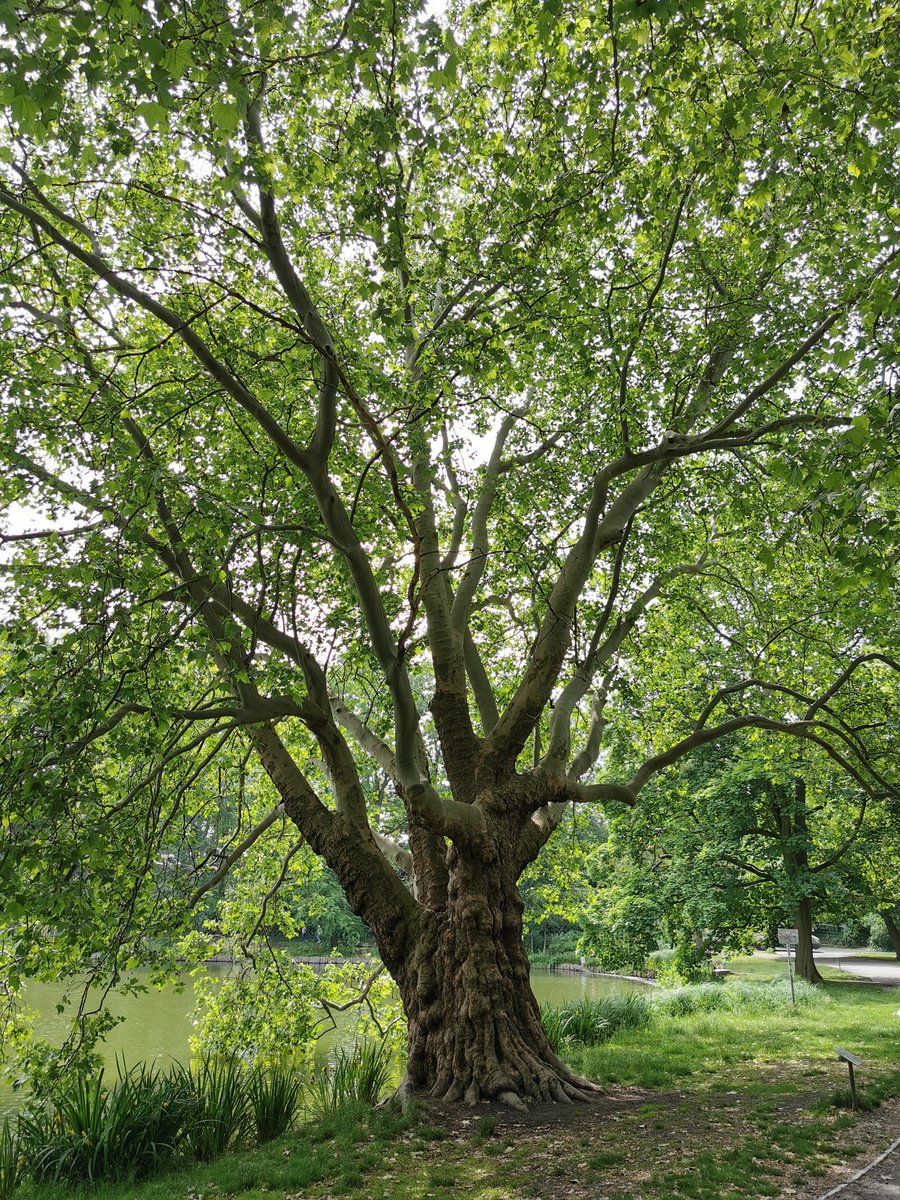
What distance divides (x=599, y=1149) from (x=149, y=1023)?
16.9m

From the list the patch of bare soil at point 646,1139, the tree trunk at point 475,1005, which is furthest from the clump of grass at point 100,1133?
the patch of bare soil at point 646,1139

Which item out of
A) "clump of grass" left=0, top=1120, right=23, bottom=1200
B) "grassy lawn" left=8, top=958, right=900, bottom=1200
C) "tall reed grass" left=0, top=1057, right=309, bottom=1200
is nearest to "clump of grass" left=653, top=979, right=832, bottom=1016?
"grassy lawn" left=8, top=958, right=900, bottom=1200

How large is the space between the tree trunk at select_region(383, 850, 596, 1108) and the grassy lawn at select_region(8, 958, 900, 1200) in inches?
13.8

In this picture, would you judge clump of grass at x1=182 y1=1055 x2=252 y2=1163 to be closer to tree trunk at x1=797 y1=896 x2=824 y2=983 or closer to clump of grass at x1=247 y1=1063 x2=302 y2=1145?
clump of grass at x1=247 y1=1063 x2=302 y2=1145

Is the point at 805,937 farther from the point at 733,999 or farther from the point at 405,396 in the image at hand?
the point at 405,396

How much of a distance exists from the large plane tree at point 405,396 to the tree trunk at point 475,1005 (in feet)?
0.11

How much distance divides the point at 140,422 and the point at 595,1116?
789cm

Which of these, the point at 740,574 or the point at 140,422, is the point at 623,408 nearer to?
the point at 140,422

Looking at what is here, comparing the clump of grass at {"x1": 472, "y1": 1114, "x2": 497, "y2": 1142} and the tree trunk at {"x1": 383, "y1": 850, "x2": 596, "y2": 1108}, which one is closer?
the clump of grass at {"x1": 472, "y1": 1114, "x2": 497, "y2": 1142}

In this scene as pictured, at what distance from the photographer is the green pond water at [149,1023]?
46.7ft

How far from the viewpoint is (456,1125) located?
19.9 feet

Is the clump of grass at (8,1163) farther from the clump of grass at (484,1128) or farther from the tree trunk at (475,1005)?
the clump of grass at (484,1128)

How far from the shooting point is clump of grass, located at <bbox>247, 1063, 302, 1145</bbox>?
6.95m

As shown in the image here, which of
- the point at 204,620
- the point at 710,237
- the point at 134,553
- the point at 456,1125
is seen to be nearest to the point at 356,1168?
the point at 456,1125
